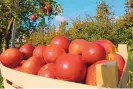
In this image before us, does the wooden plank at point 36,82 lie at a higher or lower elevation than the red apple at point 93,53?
lower

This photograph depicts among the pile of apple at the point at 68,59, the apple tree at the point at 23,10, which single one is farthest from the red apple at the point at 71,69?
the apple tree at the point at 23,10

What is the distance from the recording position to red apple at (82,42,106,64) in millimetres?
1720

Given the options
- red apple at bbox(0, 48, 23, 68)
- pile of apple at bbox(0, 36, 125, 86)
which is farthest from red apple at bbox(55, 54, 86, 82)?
red apple at bbox(0, 48, 23, 68)

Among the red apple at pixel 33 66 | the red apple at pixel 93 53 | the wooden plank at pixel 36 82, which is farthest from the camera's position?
the red apple at pixel 33 66

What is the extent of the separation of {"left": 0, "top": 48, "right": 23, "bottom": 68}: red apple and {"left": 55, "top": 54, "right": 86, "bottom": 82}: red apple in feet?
1.69

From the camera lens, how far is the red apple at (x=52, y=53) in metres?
1.88

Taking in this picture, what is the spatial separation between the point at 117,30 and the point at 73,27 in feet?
10.9

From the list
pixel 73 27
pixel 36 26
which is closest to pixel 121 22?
pixel 73 27

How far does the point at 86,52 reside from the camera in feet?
5.73

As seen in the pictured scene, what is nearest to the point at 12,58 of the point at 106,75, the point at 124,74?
the point at 124,74

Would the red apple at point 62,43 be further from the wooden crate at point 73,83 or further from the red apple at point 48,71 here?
the wooden crate at point 73,83

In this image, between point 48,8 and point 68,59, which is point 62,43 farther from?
point 48,8

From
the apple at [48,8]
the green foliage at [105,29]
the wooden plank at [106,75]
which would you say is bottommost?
the green foliage at [105,29]

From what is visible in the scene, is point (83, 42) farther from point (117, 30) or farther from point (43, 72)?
point (117, 30)
